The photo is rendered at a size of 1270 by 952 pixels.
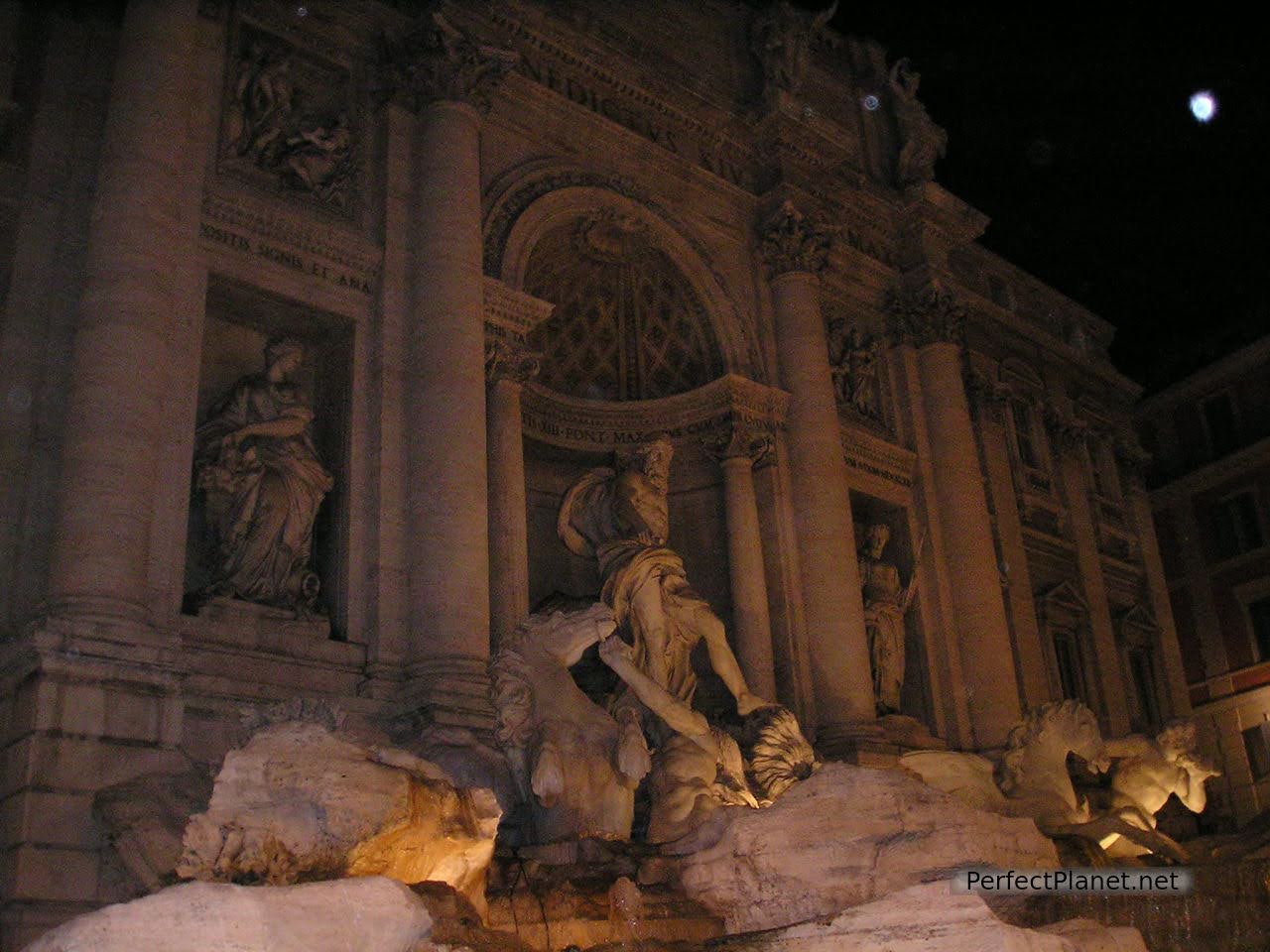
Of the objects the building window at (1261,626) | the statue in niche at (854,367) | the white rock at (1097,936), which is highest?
the statue in niche at (854,367)

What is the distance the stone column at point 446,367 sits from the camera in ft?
40.3

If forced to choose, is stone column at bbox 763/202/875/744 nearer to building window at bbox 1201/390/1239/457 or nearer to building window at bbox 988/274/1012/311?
building window at bbox 988/274/1012/311

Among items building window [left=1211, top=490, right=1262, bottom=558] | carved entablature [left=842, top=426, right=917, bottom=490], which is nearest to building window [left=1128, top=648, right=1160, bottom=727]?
building window [left=1211, top=490, right=1262, bottom=558]

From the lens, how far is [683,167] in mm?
18281

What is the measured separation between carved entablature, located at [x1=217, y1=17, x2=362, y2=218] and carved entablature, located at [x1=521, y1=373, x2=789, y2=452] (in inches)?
157

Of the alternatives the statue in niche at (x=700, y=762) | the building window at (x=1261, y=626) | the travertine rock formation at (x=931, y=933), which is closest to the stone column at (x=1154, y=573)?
the building window at (x=1261, y=626)

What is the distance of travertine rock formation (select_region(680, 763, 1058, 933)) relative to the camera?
7.68 metres

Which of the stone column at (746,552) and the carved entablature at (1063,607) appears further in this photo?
the carved entablature at (1063,607)

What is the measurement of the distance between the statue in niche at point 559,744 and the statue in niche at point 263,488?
2823 mm

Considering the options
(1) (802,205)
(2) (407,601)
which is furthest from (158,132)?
(1) (802,205)

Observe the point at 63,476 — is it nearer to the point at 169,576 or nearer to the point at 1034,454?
the point at 169,576

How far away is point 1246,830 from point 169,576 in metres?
10.4

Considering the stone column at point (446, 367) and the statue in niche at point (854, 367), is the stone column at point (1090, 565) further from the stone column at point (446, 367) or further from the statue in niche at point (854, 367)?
the stone column at point (446, 367)

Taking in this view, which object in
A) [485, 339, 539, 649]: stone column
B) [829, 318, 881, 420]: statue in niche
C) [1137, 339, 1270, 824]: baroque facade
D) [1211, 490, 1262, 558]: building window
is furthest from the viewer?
[1211, 490, 1262, 558]: building window
